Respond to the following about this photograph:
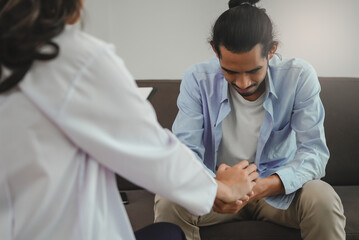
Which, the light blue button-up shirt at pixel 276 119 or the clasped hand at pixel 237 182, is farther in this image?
the light blue button-up shirt at pixel 276 119

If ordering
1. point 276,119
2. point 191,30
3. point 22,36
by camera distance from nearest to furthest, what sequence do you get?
point 22,36 → point 276,119 → point 191,30

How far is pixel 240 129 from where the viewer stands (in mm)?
1707

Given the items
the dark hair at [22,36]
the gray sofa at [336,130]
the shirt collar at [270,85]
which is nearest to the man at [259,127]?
the shirt collar at [270,85]

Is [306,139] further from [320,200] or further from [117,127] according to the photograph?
[117,127]

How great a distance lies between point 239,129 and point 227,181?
1.43ft

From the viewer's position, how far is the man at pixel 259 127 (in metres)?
1.48

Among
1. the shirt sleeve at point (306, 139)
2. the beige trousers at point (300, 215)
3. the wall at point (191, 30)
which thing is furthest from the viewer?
the wall at point (191, 30)

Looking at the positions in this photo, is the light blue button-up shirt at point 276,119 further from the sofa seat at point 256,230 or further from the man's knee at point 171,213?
the man's knee at point 171,213

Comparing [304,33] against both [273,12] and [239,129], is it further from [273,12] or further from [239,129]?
[239,129]

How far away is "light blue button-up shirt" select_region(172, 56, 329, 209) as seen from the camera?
159 centimetres

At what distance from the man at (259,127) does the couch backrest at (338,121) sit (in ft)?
1.01

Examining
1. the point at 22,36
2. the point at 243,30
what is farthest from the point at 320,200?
the point at 22,36

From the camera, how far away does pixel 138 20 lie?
2299mm

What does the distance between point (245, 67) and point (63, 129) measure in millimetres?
Answer: 865
